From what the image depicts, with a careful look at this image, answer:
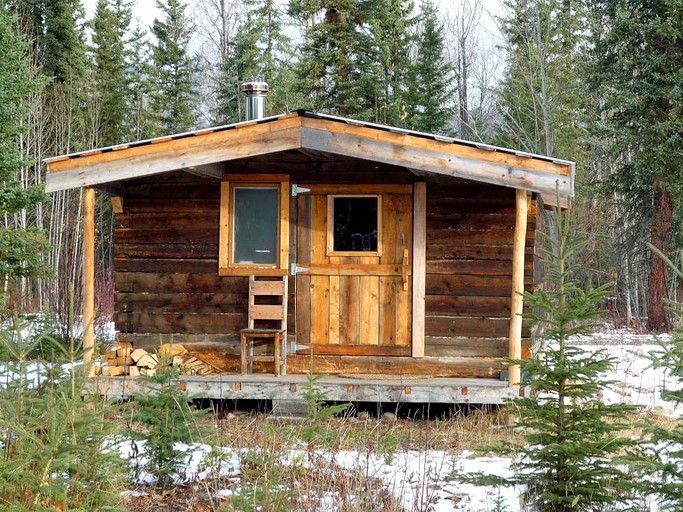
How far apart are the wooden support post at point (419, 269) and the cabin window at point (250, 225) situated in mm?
1708

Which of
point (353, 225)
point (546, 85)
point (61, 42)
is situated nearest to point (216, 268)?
point (353, 225)

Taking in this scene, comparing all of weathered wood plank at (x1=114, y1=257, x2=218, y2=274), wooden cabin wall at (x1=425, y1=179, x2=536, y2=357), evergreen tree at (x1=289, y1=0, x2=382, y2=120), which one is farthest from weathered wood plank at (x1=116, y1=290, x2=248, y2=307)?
evergreen tree at (x1=289, y1=0, x2=382, y2=120)

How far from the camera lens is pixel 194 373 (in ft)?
32.5

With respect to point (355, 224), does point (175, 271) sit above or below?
below

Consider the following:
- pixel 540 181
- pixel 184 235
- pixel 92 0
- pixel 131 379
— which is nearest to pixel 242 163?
pixel 184 235

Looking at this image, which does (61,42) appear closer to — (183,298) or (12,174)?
(12,174)

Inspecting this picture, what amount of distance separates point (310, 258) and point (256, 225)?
2.64 ft

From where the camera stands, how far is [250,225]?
1009cm

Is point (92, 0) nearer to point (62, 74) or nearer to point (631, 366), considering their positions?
point (62, 74)

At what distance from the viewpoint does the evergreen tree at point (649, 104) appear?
1852 centimetres

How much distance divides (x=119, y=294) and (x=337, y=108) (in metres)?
19.2

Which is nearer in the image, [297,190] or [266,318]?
[266,318]

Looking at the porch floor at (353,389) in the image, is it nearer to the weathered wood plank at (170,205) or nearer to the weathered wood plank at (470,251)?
the weathered wood plank at (470,251)

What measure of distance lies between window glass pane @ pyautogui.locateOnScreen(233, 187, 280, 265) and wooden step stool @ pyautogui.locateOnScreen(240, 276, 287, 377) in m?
0.35
